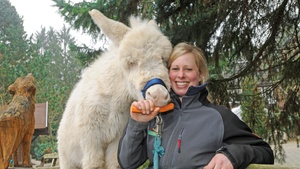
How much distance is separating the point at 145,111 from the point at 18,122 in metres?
4.73

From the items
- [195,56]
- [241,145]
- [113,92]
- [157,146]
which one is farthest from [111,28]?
[241,145]

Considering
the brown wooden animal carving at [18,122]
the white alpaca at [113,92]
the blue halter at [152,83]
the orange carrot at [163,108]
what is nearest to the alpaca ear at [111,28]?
the white alpaca at [113,92]

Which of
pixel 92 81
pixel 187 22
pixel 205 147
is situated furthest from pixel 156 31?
pixel 187 22

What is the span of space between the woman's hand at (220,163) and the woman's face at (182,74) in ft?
1.52

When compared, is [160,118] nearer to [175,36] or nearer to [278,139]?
[175,36]

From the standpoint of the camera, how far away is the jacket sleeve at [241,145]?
1.78 m

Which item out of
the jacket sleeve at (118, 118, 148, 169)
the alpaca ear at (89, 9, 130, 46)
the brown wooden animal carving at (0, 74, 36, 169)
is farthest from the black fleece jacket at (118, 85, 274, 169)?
the brown wooden animal carving at (0, 74, 36, 169)

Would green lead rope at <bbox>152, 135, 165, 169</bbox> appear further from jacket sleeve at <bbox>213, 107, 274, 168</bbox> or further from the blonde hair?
the blonde hair

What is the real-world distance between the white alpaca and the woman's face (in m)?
0.07

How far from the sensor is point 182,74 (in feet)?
6.70

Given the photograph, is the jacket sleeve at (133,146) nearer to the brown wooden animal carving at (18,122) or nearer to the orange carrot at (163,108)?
the orange carrot at (163,108)

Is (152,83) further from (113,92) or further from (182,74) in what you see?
(113,92)

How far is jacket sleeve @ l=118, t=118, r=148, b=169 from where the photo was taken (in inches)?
77.2

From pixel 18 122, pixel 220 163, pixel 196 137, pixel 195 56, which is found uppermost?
pixel 195 56
